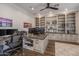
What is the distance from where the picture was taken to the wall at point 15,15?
55.7 inches

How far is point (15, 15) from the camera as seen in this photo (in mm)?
1534

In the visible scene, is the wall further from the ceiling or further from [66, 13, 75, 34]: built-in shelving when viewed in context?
[66, 13, 75, 34]: built-in shelving

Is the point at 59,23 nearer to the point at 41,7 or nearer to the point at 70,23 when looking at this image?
the point at 70,23

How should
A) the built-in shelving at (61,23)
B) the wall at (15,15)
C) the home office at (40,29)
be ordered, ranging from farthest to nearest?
the built-in shelving at (61,23) < the home office at (40,29) < the wall at (15,15)

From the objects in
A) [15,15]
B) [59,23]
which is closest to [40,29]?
[59,23]

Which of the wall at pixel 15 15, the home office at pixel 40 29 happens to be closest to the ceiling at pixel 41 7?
the home office at pixel 40 29

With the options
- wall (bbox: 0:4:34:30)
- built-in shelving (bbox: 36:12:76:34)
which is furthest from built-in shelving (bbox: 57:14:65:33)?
wall (bbox: 0:4:34:30)

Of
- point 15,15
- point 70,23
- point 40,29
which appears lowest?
point 40,29

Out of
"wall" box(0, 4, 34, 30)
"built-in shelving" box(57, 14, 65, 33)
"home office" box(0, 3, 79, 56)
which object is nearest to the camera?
"wall" box(0, 4, 34, 30)

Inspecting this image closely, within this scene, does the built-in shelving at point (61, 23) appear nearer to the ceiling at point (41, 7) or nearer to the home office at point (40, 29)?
the home office at point (40, 29)

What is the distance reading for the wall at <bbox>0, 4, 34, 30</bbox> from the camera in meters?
1.41

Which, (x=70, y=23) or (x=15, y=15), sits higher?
(x=15, y=15)

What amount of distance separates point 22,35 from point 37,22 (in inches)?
15.9

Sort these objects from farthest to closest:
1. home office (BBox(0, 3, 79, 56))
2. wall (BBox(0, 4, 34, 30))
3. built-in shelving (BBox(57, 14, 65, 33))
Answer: built-in shelving (BBox(57, 14, 65, 33)) < home office (BBox(0, 3, 79, 56)) < wall (BBox(0, 4, 34, 30))
